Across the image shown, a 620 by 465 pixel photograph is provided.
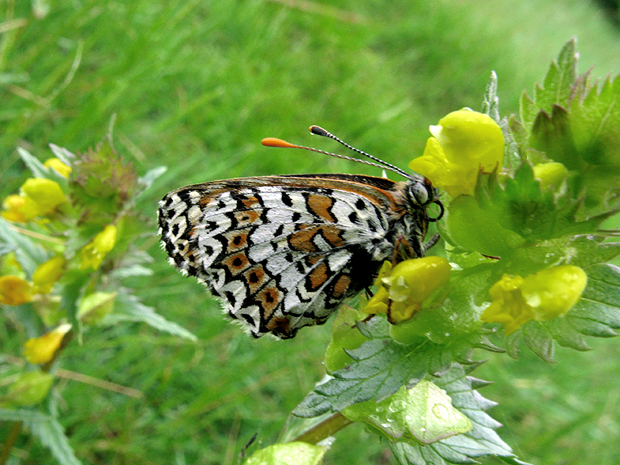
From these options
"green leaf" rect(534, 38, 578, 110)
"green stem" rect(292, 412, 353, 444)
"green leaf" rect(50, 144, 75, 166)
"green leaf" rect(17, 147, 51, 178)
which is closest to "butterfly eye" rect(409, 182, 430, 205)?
"green leaf" rect(534, 38, 578, 110)

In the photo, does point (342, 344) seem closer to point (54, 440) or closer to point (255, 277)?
point (255, 277)

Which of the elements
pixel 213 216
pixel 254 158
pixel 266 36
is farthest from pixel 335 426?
pixel 266 36

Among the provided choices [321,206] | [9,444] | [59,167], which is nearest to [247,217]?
[321,206]

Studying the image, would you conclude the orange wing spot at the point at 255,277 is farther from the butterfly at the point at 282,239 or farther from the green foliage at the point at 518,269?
the green foliage at the point at 518,269

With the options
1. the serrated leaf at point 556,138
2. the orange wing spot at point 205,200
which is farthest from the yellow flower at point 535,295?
the orange wing spot at point 205,200

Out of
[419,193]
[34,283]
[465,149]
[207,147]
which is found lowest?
[207,147]

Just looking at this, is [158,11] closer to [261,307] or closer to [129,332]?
[129,332]
